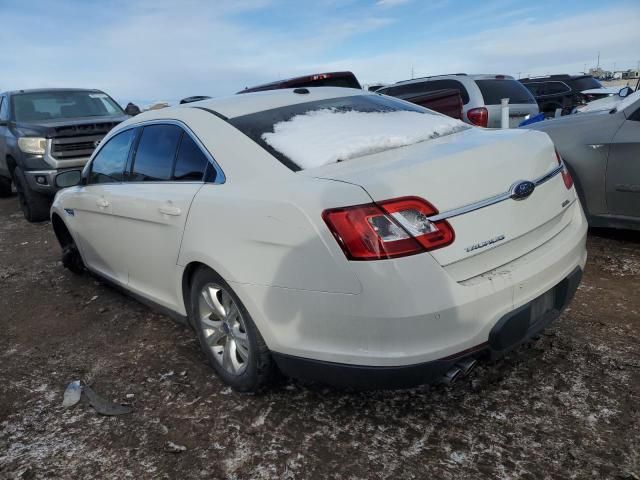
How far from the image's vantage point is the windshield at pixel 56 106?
871 centimetres

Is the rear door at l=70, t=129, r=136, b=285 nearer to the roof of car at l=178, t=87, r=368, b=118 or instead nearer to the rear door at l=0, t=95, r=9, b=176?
the roof of car at l=178, t=87, r=368, b=118

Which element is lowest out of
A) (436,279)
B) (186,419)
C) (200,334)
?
(186,419)

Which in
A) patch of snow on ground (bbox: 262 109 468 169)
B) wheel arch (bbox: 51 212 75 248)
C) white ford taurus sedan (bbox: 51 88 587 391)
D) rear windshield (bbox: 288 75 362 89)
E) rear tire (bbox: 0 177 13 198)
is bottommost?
rear tire (bbox: 0 177 13 198)

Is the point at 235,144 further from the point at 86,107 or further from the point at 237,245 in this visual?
the point at 86,107

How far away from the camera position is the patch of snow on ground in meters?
2.54

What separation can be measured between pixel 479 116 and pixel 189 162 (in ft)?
19.9

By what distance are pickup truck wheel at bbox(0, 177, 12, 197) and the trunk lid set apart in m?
10.7

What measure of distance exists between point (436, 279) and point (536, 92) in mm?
16508

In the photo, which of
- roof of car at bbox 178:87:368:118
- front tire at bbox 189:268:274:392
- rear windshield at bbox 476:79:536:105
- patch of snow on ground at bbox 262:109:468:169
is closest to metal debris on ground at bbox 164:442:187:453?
front tire at bbox 189:268:274:392

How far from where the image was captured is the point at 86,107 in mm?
9070

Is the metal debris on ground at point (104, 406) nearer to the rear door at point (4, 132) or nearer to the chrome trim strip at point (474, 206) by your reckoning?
the chrome trim strip at point (474, 206)

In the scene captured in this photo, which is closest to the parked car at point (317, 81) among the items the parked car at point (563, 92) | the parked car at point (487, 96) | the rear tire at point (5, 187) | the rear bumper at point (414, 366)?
the parked car at point (487, 96)

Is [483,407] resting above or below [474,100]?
below

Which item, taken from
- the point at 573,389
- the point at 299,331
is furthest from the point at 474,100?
the point at 299,331
